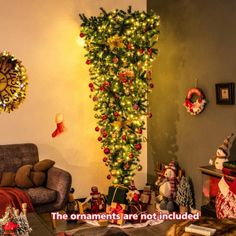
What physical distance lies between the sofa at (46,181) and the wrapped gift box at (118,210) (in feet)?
1.78

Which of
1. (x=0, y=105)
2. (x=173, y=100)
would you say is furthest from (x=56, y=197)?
(x=173, y=100)

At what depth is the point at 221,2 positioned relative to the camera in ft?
12.8

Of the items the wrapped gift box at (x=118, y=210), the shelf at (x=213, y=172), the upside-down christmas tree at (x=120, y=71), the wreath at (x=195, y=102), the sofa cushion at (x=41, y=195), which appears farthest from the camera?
the upside-down christmas tree at (x=120, y=71)

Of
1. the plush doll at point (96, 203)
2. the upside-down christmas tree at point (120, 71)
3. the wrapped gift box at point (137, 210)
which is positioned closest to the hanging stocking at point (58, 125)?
the upside-down christmas tree at point (120, 71)

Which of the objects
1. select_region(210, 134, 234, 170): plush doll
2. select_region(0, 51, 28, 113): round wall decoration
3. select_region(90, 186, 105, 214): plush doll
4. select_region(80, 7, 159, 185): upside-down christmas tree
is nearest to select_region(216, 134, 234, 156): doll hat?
select_region(210, 134, 234, 170): plush doll

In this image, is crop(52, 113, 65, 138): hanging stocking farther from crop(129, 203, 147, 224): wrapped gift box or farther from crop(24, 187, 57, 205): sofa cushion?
crop(129, 203, 147, 224): wrapped gift box

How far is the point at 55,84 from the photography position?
4785 mm

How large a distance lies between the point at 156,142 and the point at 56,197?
74.0 inches

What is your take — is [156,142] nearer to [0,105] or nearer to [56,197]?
[56,197]

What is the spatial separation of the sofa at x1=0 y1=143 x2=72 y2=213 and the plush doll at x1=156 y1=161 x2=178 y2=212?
1.27 m

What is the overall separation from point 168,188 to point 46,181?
152 cm

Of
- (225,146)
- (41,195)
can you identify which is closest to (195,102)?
(225,146)

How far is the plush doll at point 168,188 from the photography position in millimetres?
4430

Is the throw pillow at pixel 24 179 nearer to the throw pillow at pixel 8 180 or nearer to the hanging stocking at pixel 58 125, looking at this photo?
the throw pillow at pixel 8 180
